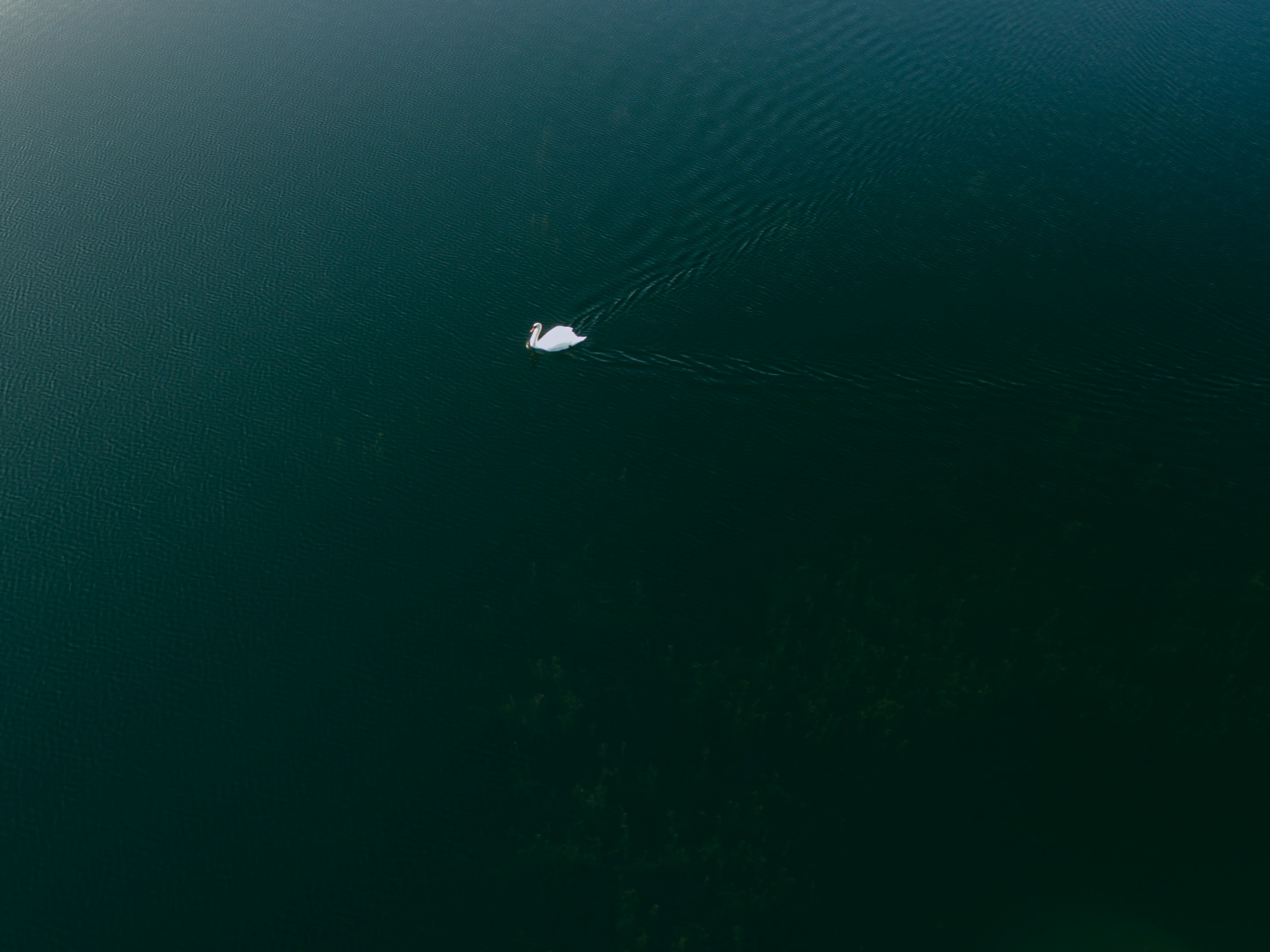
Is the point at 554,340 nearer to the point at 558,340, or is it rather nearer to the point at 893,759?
the point at 558,340

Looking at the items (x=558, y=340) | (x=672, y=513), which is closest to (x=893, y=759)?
(x=672, y=513)

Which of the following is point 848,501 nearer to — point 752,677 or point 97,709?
point 752,677

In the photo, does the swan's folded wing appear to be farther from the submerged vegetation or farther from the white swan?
the submerged vegetation

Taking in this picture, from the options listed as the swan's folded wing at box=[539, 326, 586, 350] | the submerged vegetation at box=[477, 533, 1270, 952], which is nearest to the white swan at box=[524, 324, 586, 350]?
the swan's folded wing at box=[539, 326, 586, 350]

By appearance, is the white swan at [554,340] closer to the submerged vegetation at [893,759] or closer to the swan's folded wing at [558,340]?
the swan's folded wing at [558,340]

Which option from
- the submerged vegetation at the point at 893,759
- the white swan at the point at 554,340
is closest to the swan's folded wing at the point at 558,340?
the white swan at the point at 554,340

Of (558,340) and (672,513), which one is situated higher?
(558,340)
